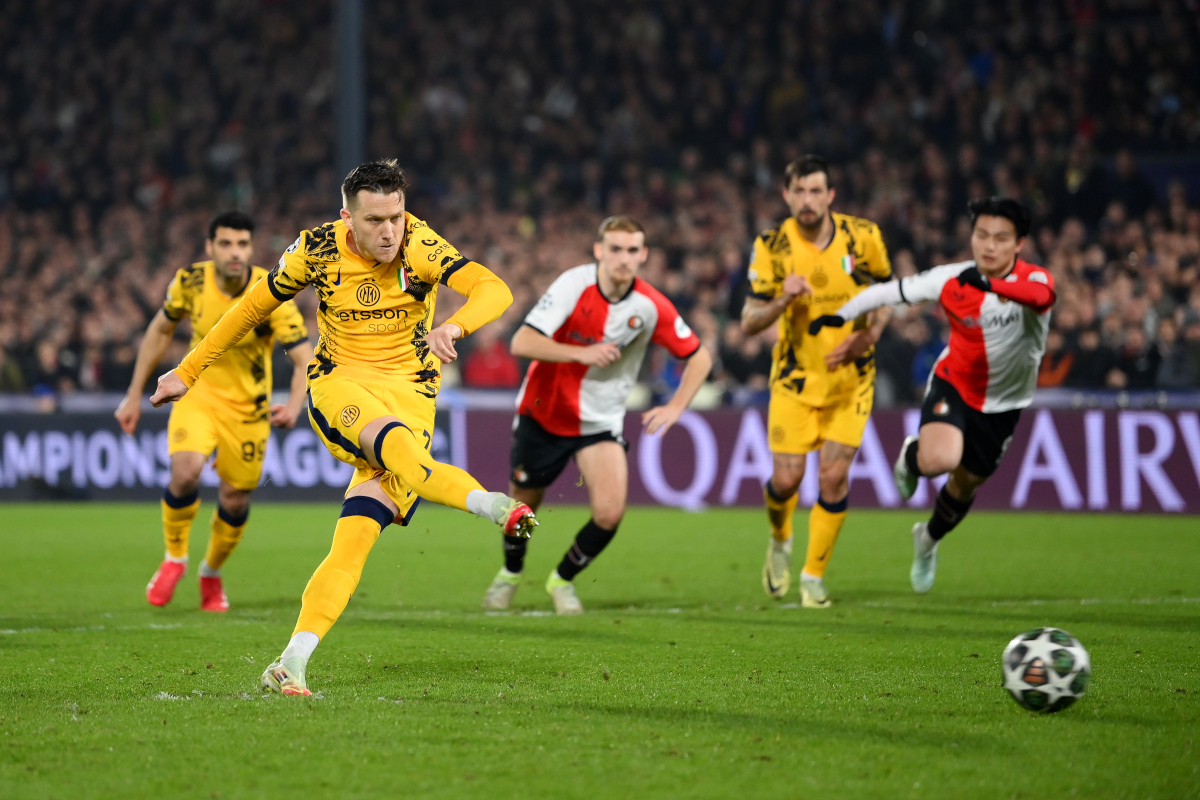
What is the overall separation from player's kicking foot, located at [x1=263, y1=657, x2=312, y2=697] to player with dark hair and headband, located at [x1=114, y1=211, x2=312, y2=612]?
3.07 m

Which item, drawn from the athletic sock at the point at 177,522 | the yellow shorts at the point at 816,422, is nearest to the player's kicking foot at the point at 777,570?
the yellow shorts at the point at 816,422

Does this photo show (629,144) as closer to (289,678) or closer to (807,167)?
(807,167)

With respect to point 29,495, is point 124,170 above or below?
above

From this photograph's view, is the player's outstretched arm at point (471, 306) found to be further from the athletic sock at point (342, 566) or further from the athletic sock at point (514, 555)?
the athletic sock at point (514, 555)

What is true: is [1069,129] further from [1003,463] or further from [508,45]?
[508,45]

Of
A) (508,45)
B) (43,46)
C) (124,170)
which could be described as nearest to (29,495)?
(124,170)

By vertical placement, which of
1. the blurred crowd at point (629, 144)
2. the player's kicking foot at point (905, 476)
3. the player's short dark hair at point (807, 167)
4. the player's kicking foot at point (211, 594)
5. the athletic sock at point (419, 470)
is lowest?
the player's kicking foot at point (211, 594)

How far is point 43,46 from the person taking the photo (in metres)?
25.3

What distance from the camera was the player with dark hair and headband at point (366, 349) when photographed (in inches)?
195

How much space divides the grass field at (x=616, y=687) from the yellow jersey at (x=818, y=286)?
1.31 m

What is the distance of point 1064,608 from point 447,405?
364 inches

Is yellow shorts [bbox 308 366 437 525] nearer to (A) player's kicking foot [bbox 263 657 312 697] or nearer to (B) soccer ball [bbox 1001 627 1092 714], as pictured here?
(A) player's kicking foot [bbox 263 657 312 697]

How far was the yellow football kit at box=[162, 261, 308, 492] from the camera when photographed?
790cm

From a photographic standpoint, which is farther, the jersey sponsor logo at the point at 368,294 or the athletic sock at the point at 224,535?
the athletic sock at the point at 224,535
